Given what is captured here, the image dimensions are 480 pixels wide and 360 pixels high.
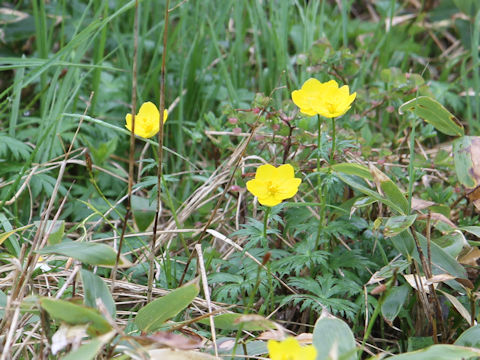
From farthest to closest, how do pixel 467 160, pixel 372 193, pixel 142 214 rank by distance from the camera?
pixel 142 214 < pixel 467 160 < pixel 372 193

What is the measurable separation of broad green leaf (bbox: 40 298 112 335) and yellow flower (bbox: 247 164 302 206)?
403 millimetres

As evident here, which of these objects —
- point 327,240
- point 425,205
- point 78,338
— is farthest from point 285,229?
point 78,338

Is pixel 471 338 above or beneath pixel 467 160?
beneath

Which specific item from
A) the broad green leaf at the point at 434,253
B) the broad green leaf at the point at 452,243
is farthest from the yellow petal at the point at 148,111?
the broad green leaf at the point at 452,243

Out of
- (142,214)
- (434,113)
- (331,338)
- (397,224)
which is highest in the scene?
(434,113)

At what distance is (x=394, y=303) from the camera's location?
53.5 inches

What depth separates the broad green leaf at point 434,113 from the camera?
1.50 metres

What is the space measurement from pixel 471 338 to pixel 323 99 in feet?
1.98

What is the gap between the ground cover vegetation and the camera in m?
1.19

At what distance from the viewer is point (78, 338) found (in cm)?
106

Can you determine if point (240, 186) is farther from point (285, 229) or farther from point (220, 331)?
point (220, 331)

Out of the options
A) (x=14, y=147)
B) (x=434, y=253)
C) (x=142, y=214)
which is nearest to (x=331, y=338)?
(x=434, y=253)

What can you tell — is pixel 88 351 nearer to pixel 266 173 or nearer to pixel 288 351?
pixel 288 351

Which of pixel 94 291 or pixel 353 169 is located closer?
pixel 94 291
